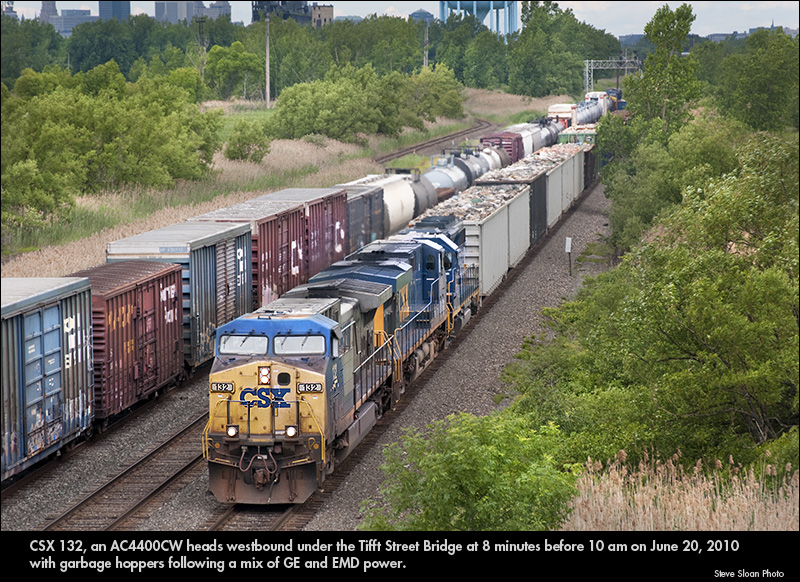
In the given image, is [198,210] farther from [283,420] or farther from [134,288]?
[283,420]

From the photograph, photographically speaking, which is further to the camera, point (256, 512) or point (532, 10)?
point (532, 10)

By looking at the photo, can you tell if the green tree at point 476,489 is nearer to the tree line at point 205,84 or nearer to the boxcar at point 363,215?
the tree line at point 205,84

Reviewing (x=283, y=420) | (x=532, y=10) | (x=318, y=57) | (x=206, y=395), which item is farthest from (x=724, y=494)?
(x=532, y=10)

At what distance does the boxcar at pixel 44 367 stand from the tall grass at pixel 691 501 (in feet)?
31.1

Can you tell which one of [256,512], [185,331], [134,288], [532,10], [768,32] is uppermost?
[532,10]

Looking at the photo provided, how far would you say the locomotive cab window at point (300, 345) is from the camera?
16.1m

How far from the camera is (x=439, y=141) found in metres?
88.8

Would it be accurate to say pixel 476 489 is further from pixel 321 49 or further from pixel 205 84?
pixel 321 49

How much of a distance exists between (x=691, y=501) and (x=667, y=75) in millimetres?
45214

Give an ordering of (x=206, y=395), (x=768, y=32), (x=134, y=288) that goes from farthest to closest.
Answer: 1. (x=768, y=32)
2. (x=206, y=395)
3. (x=134, y=288)

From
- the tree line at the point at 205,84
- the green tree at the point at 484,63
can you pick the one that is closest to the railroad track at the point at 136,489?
the tree line at the point at 205,84

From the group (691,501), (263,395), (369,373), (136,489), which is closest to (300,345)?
(263,395)

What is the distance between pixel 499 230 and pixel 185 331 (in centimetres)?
1388

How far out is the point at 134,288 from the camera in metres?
20.8
